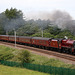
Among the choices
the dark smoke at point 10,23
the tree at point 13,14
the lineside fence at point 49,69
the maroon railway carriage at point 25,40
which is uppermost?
the tree at point 13,14

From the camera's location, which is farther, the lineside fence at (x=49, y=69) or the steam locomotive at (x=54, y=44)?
the steam locomotive at (x=54, y=44)

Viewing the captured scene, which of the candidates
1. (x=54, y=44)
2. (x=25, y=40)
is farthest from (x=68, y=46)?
(x=25, y=40)

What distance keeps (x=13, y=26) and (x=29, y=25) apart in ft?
30.8

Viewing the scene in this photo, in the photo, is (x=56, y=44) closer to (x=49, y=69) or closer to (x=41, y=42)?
(x=41, y=42)

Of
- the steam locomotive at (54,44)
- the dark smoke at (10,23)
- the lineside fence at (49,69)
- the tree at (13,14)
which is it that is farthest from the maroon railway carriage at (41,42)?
the tree at (13,14)

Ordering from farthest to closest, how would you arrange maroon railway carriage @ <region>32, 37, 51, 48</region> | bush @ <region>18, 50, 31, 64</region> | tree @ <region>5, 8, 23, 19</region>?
tree @ <region>5, 8, 23, 19</region>, maroon railway carriage @ <region>32, 37, 51, 48</region>, bush @ <region>18, 50, 31, 64</region>

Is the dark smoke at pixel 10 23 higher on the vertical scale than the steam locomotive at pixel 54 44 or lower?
higher

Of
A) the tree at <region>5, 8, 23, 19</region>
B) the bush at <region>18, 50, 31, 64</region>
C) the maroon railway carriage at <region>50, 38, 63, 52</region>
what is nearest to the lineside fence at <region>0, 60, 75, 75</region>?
the bush at <region>18, 50, 31, 64</region>

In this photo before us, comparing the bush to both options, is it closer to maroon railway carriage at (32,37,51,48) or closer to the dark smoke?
maroon railway carriage at (32,37,51,48)

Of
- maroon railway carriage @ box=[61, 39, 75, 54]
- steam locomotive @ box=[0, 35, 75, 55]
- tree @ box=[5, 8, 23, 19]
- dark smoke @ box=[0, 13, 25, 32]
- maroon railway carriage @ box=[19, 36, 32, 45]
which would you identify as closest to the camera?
maroon railway carriage @ box=[61, 39, 75, 54]

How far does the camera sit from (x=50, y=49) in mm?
41438

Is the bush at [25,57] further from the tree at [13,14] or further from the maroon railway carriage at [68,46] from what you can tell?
the tree at [13,14]

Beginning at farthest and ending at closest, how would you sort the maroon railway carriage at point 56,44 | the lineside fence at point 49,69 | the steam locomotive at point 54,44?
the maroon railway carriage at point 56,44 < the steam locomotive at point 54,44 < the lineside fence at point 49,69

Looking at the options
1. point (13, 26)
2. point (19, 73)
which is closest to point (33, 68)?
point (19, 73)
